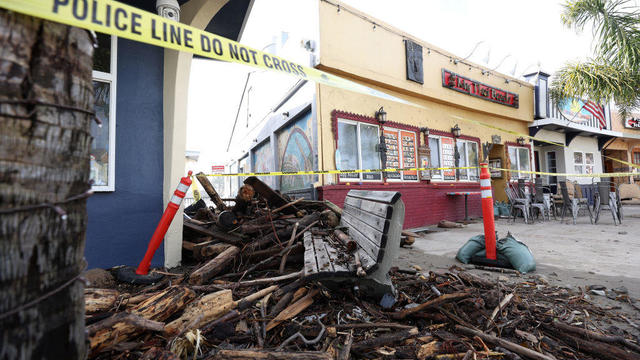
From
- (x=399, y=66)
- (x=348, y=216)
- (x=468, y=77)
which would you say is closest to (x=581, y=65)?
(x=468, y=77)

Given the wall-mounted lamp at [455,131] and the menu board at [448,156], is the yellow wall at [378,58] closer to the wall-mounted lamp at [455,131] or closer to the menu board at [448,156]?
the wall-mounted lamp at [455,131]

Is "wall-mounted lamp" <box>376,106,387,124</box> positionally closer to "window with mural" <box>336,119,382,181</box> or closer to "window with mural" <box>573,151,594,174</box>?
"window with mural" <box>336,119,382,181</box>

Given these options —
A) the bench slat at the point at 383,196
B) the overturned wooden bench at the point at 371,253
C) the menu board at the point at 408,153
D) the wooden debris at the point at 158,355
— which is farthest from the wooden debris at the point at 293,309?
the menu board at the point at 408,153

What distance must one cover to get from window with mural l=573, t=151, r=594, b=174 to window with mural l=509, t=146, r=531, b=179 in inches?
207

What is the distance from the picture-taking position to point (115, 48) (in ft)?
12.7

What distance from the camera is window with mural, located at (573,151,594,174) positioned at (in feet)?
53.4

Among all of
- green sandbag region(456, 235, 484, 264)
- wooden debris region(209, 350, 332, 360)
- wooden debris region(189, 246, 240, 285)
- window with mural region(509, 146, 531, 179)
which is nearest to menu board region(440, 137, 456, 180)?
window with mural region(509, 146, 531, 179)

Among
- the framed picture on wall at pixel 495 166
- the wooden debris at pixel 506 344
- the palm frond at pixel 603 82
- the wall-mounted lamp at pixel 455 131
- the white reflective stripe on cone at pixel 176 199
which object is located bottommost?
the wooden debris at pixel 506 344

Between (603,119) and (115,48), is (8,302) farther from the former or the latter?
(603,119)

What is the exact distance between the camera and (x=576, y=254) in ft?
14.6

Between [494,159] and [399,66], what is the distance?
296 inches

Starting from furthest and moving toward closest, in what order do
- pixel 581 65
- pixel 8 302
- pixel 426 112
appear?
pixel 581 65 → pixel 426 112 → pixel 8 302

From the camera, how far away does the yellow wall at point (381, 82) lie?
755 centimetres

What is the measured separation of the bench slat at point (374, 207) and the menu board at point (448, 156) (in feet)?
26.9
